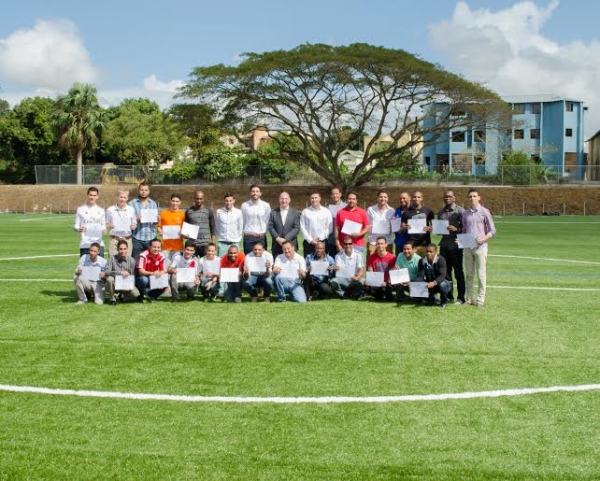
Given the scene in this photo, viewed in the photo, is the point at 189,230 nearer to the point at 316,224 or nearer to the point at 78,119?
the point at 316,224

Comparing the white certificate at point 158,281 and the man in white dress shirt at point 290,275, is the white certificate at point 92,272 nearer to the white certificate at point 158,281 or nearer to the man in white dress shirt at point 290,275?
the white certificate at point 158,281

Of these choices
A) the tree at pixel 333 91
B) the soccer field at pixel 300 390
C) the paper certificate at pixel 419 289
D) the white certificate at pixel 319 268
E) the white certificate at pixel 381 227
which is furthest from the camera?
the tree at pixel 333 91

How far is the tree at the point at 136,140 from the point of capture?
6975 centimetres

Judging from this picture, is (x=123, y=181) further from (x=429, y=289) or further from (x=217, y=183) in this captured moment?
(x=429, y=289)

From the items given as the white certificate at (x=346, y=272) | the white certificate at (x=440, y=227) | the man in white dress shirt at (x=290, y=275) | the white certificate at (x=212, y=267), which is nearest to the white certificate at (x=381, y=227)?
the white certificate at (x=346, y=272)

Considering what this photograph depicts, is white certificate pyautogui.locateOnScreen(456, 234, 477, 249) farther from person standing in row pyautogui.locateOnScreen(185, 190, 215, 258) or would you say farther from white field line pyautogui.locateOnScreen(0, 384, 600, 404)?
white field line pyautogui.locateOnScreen(0, 384, 600, 404)

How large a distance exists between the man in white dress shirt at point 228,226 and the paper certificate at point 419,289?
3.15m

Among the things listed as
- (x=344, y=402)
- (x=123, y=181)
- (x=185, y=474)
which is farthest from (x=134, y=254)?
(x=123, y=181)

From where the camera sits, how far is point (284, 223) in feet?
40.3

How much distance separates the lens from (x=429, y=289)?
37.3 ft

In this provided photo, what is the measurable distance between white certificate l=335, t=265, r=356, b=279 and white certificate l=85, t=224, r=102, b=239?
4.18 meters

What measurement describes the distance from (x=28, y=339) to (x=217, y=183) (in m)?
49.0

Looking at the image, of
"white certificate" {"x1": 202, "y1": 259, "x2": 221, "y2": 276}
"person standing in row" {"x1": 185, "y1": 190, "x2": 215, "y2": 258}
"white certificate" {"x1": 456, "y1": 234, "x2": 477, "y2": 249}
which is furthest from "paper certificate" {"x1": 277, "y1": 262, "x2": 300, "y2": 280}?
"white certificate" {"x1": 456, "y1": 234, "x2": 477, "y2": 249}

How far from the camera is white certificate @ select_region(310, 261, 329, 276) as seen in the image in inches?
468
